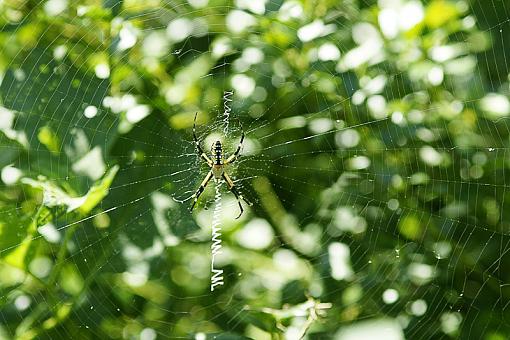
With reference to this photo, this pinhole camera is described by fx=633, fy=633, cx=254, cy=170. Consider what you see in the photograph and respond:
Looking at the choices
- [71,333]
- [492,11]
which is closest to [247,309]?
[71,333]

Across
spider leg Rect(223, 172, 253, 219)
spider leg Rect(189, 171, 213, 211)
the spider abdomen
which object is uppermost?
the spider abdomen

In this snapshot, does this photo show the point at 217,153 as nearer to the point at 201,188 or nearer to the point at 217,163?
the point at 217,163

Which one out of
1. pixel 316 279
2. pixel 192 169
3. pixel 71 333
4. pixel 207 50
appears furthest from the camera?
pixel 192 169

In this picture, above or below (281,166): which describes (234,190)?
below

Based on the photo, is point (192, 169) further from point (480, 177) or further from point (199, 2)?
point (480, 177)

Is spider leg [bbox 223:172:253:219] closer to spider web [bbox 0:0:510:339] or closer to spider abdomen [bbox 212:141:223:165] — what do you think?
spider abdomen [bbox 212:141:223:165]

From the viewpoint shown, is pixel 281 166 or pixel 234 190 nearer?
pixel 281 166

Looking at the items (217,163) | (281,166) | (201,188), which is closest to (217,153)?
(217,163)

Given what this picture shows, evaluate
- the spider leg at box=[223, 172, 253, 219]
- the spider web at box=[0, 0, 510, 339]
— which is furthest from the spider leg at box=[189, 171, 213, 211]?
the spider web at box=[0, 0, 510, 339]

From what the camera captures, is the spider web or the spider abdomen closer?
the spider web
